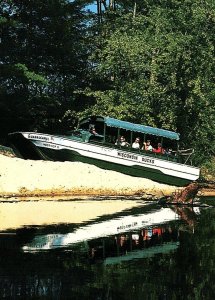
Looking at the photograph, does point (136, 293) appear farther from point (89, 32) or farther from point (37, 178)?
point (89, 32)

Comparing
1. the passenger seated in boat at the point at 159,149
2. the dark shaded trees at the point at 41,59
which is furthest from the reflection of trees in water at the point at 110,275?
the dark shaded trees at the point at 41,59

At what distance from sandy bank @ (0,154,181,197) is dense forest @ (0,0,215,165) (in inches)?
250

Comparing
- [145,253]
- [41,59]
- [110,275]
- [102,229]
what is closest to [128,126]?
[41,59]

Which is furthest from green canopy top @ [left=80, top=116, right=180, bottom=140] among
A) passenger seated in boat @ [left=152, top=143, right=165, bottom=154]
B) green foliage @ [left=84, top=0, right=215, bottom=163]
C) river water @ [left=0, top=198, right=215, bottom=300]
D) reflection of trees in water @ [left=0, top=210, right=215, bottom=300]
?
reflection of trees in water @ [left=0, top=210, right=215, bottom=300]

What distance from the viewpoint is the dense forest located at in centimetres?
3884

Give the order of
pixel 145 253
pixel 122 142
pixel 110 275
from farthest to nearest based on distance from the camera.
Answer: pixel 122 142 → pixel 145 253 → pixel 110 275

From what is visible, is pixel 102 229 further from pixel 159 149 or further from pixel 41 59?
pixel 41 59

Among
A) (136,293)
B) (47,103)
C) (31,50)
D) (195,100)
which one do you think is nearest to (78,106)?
(47,103)

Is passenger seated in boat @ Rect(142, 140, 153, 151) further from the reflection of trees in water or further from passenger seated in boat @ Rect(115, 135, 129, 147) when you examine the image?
the reflection of trees in water

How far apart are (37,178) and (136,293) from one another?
65.4 ft

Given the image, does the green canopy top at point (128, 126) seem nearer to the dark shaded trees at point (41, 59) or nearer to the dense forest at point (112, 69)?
the dense forest at point (112, 69)

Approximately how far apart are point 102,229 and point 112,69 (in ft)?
77.2

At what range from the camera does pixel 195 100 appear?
39.7 meters

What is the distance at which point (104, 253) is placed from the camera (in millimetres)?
14836
